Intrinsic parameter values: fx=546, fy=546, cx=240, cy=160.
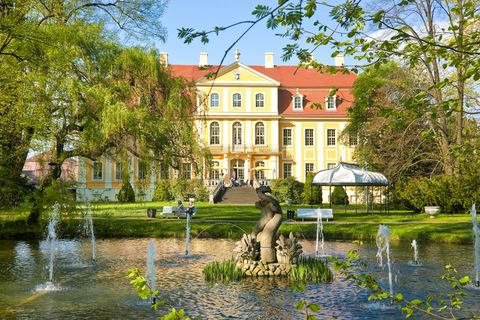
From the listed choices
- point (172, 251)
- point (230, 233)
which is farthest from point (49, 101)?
point (230, 233)

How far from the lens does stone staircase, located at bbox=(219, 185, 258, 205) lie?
1473 inches

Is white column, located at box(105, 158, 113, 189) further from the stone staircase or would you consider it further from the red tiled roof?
the stone staircase

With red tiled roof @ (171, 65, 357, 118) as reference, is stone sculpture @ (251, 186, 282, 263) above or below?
below

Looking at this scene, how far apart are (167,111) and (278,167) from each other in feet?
97.2

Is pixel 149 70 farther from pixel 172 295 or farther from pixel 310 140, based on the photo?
pixel 310 140

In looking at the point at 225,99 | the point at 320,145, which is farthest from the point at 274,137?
the point at 225,99

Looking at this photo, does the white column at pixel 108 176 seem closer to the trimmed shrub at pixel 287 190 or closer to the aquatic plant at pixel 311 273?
the trimmed shrub at pixel 287 190

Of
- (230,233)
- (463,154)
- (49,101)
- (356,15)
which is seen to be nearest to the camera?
(356,15)

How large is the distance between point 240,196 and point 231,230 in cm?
2021

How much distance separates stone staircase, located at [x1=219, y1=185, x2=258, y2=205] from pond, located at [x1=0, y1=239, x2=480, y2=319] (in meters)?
22.6

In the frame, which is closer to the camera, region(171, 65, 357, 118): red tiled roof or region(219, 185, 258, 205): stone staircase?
region(219, 185, 258, 205): stone staircase

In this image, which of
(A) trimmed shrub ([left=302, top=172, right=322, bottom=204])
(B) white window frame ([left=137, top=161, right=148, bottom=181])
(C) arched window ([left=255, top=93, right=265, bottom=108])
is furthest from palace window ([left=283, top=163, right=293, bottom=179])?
(B) white window frame ([left=137, top=161, right=148, bottom=181])

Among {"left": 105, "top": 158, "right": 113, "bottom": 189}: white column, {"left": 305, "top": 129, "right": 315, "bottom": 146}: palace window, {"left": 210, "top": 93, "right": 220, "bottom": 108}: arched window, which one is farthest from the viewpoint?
{"left": 305, "top": 129, "right": 315, "bottom": 146}: palace window

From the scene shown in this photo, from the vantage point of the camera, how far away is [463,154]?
16.3 feet
